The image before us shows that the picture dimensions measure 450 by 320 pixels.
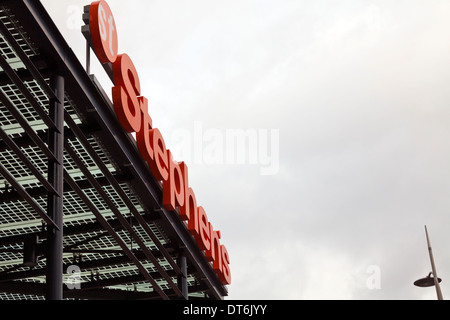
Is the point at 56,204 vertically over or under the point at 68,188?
under

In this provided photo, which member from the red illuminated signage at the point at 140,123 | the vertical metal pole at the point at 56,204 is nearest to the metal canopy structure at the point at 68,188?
the vertical metal pole at the point at 56,204

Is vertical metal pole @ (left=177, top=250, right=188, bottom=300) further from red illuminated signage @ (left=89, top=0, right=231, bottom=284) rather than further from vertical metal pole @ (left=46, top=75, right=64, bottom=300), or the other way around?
vertical metal pole @ (left=46, top=75, right=64, bottom=300)

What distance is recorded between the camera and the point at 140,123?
60.2 ft

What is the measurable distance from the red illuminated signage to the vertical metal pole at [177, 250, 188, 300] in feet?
2.45

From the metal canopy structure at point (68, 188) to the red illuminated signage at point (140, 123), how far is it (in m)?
0.25

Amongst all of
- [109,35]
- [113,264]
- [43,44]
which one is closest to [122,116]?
[109,35]

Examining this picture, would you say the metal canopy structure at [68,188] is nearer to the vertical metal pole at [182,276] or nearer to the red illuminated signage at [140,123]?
the vertical metal pole at [182,276]

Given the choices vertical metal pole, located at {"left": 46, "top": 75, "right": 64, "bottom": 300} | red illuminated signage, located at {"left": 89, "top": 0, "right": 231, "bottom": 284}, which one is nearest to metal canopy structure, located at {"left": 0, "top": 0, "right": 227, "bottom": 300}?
vertical metal pole, located at {"left": 46, "top": 75, "right": 64, "bottom": 300}

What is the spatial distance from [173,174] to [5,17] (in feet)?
26.6

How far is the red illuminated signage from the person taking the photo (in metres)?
16.3

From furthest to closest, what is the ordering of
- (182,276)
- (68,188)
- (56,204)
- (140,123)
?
(182,276), (68,188), (140,123), (56,204)

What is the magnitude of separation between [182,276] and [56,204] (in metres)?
8.94

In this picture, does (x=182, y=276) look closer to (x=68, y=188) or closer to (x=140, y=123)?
(x=68, y=188)

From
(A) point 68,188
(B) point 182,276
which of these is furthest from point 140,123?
(B) point 182,276
